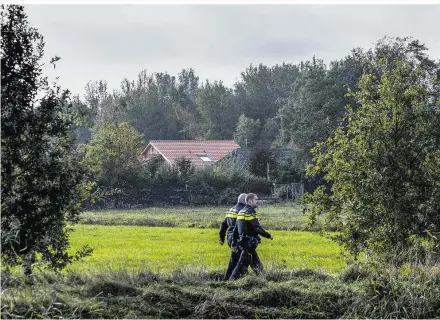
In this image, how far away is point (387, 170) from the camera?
16656mm

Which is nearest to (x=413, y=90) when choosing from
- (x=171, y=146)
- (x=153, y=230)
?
(x=153, y=230)

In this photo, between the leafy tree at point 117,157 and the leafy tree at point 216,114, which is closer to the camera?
the leafy tree at point 117,157

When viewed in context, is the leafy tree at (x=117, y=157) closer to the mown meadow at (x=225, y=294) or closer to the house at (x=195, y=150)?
the house at (x=195, y=150)

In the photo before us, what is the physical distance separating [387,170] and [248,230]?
3962 millimetres

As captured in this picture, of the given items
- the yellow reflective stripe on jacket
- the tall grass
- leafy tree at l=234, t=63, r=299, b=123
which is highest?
leafy tree at l=234, t=63, r=299, b=123

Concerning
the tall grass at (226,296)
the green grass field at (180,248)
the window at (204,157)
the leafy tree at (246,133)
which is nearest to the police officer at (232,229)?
the tall grass at (226,296)

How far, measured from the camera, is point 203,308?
1157 centimetres

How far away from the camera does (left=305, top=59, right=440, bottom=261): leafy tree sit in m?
16.4

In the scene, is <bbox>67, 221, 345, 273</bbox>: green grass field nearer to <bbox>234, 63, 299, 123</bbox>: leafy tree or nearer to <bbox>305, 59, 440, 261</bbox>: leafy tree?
<bbox>305, 59, 440, 261</bbox>: leafy tree

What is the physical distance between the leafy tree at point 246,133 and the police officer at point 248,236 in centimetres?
7761

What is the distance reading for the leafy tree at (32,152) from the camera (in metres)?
12.9

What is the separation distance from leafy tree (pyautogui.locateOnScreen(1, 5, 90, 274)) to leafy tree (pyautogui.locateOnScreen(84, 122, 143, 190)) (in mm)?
38842

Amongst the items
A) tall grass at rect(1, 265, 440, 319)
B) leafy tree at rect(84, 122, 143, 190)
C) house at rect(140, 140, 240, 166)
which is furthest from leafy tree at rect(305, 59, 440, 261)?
house at rect(140, 140, 240, 166)

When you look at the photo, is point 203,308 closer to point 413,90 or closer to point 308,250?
point 413,90
